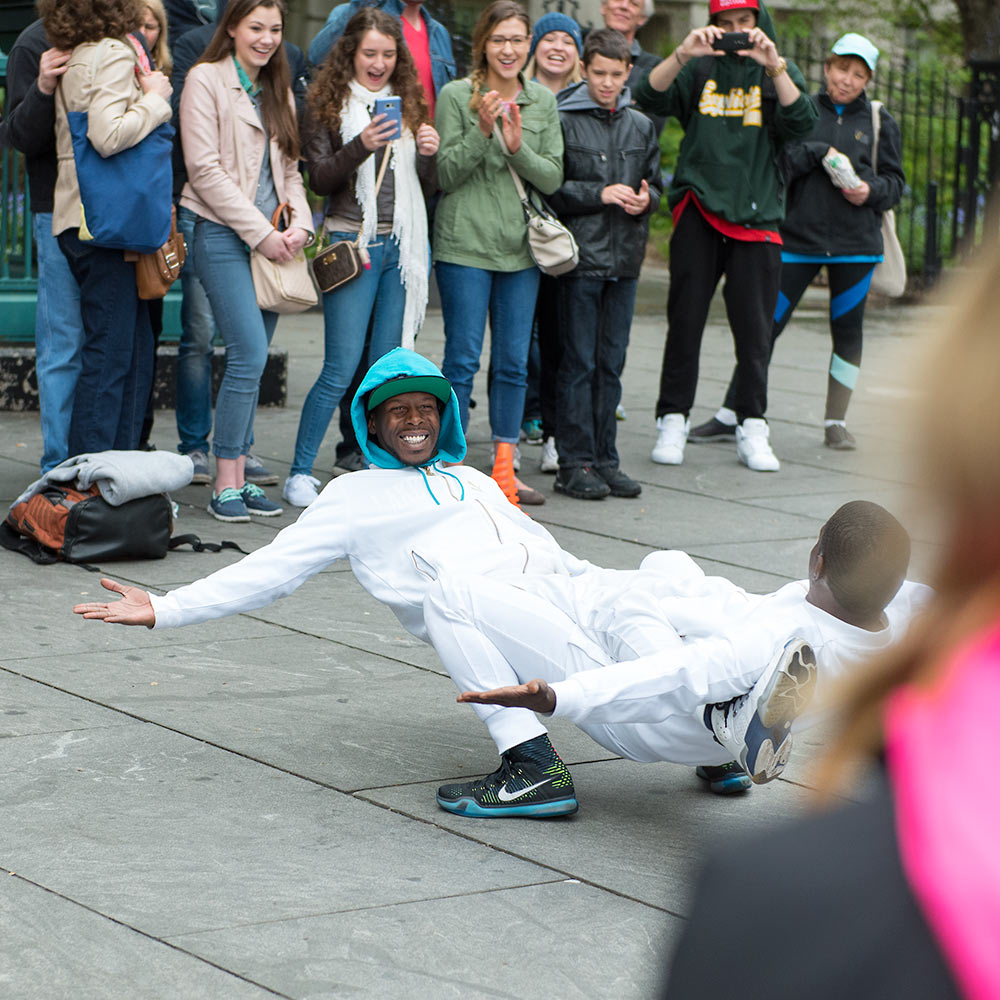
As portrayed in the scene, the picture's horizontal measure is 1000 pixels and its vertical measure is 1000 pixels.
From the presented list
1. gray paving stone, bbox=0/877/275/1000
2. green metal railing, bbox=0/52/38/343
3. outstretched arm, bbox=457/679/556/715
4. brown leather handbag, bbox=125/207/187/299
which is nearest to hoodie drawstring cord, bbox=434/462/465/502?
outstretched arm, bbox=457/679/556/715

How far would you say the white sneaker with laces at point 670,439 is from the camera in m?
8.44

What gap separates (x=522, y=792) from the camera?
3.83m

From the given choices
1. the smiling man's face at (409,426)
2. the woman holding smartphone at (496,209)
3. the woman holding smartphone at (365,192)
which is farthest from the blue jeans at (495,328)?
the smiling man's face at (409,426)

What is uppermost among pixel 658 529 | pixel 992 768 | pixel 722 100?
pixel 722 100

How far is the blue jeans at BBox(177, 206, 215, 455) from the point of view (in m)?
7.26

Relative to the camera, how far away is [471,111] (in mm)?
7117

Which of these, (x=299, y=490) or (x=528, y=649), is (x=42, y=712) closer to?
(x=528, y=649)

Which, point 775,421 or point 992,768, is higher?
point 992,768

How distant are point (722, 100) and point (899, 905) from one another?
7.30 meters

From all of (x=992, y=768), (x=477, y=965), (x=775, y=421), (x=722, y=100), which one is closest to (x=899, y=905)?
(x=992, y=768)

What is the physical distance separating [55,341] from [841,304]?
4.22 m

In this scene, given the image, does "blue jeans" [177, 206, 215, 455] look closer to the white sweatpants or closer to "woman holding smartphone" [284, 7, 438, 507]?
"woman holding smartphone" [284, 7, 438, 507]

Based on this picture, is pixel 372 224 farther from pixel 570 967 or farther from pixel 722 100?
pixel 570 967

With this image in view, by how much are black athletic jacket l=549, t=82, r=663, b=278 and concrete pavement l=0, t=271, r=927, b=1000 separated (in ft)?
5.84
